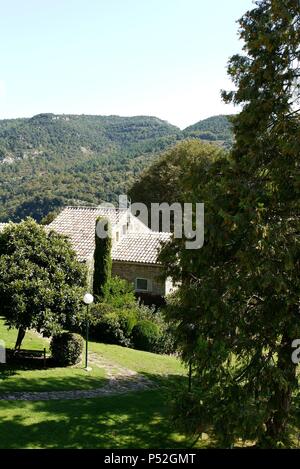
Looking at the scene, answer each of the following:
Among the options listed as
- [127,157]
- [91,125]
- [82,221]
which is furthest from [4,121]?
[82,221]

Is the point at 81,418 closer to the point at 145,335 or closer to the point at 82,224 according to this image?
the point at 145,335

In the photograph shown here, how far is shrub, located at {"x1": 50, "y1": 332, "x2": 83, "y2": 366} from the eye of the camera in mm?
15133

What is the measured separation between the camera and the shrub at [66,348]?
15133 millimetres

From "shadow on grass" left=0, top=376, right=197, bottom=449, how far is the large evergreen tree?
1.97m

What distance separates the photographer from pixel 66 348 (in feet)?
49.8

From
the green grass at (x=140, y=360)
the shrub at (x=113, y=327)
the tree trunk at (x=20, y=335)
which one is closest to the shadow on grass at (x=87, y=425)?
the tree trunk at (x=20, y=335)

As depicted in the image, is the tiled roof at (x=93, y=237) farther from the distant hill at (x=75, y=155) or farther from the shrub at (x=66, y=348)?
the distant hill at (x=75, y=155)

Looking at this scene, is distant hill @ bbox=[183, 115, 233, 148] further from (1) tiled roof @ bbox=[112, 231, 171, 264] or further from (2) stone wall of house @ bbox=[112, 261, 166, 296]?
(2) stone wall of house @ bbox=[112, 261, 166, 296]

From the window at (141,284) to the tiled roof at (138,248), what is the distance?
49.8 inches

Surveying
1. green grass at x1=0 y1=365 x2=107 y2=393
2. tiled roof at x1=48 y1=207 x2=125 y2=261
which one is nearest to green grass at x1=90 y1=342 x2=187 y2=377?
green grass at x1=0 y1=365 x2=107 y2=393

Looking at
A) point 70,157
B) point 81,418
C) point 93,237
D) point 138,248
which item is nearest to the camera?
point 81,418

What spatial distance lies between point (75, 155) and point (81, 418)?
159575mm

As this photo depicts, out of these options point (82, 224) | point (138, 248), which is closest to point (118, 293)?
point (138, 248)
